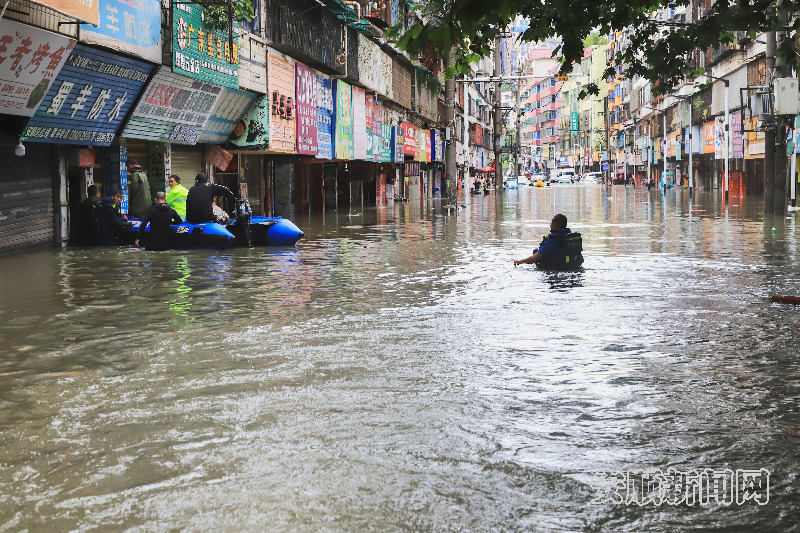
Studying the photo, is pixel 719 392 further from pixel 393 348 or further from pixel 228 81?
pixel 228 81

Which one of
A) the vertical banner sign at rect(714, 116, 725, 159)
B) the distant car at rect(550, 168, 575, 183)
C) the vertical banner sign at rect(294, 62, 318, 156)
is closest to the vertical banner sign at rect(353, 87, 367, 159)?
the vertical banner sign at rect(294, 62, 318, 156)

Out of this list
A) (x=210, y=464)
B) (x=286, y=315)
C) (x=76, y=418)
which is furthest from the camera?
(x=286, y=315)

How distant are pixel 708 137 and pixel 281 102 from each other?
48.6 metres

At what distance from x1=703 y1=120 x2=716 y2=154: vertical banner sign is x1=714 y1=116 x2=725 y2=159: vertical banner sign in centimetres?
96

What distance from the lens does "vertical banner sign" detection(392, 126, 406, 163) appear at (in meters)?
56.0

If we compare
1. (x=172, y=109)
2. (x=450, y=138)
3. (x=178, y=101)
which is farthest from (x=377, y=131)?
(x=172, y=109)

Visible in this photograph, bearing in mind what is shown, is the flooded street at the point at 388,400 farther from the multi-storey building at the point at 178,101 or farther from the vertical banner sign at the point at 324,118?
the vertical banner sign at the point at 324,118

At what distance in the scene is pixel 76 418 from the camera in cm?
671

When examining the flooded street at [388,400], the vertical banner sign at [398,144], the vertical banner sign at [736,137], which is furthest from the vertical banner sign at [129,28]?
the vertical banner sign at [736,137]

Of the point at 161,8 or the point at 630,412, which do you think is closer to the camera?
the point at 630,412

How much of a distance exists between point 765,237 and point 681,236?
193cm

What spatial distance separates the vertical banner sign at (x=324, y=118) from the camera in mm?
39209

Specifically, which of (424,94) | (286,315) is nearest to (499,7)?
(286,315)

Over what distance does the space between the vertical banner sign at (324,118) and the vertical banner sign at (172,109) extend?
35.2 ft
